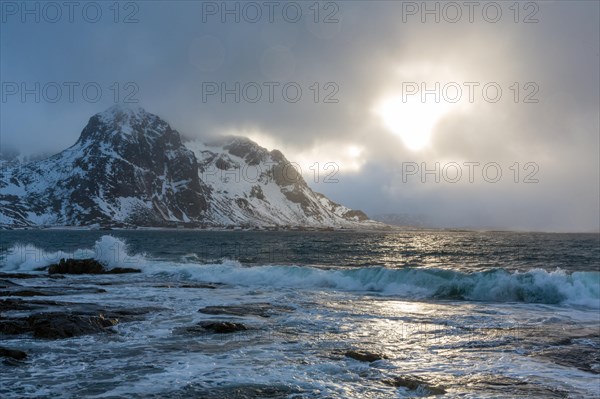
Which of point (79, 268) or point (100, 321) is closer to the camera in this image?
point (100, 321)

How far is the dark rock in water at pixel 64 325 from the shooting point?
17.7m

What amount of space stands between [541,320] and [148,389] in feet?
66.5

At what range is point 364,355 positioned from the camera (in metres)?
15.2

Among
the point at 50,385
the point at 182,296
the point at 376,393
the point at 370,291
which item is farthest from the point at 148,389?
the point at 370,291

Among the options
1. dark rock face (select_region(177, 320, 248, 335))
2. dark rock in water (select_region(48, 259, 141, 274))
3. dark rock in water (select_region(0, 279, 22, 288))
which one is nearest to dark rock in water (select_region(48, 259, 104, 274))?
dark rock in water (select_region(48, 259, 141, 274))

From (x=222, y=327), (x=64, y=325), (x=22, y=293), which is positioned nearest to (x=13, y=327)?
(x=64, y=325)

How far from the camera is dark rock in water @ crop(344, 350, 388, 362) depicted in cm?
1511

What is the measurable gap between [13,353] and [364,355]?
35.4 ft

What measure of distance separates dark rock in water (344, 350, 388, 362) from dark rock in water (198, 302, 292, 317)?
8920 millimetres

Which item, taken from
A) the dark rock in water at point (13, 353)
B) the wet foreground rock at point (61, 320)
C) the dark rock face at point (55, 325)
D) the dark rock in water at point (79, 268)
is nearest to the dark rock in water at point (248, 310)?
the wet foreground rock at point (61, 320)

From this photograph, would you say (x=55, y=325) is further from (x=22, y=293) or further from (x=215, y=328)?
(x=22, y=293)

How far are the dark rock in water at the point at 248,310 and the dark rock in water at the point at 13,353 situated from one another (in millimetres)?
10196

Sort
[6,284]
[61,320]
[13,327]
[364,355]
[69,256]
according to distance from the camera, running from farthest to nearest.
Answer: [69,256]
[6,284]
[61,320]
[13,327]
[364,355]

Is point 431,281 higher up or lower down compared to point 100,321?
lower down
